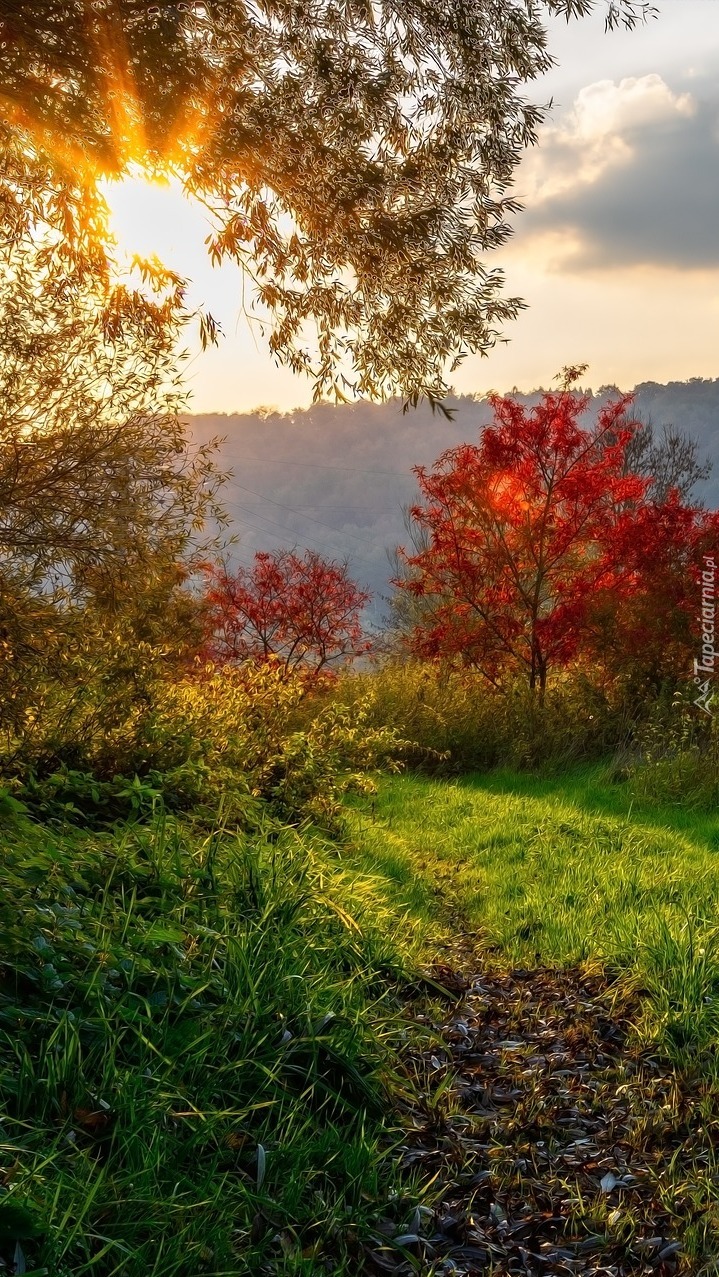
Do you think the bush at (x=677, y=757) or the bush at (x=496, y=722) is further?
the bush at (x=496, y=722)

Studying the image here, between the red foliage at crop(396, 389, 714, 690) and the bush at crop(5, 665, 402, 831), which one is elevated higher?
the red foliage at crop(396, 389, 714, 690)

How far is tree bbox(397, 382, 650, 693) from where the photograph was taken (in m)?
11.3

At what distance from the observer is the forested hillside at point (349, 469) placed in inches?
3543

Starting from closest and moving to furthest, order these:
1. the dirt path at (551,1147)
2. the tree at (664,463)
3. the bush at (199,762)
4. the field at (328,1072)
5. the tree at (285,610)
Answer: the field at (328,1072) → the dirt path at (551,1147) → the bush at (199,762) → the tree at (285,610) → the tree at (664,463)

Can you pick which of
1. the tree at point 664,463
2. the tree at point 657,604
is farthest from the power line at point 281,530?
the tree at point 657,604

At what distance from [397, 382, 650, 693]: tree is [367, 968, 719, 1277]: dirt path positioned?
775cm

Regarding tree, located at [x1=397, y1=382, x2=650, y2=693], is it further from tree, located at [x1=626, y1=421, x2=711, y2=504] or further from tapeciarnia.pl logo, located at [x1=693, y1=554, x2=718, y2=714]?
tree, located at [x1=626, y1=421, x2=711, y2=504]

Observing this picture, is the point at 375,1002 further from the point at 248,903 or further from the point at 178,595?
the point at 178,595

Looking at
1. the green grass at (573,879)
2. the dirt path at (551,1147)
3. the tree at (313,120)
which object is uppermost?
the tree at (313,120)

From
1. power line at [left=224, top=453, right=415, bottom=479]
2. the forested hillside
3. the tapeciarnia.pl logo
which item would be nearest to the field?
the tapeciarnia.pl logo

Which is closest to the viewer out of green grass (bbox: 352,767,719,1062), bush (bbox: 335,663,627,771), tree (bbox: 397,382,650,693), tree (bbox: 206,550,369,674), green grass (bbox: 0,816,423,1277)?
green grass (bbox: 0,816,423,1277)

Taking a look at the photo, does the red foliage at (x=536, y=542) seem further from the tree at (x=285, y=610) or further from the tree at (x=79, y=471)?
the tree at (x=79, y=471)

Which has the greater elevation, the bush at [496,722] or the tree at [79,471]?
the tree at [79,471]

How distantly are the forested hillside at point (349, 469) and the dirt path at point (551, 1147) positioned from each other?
82.5 meters
